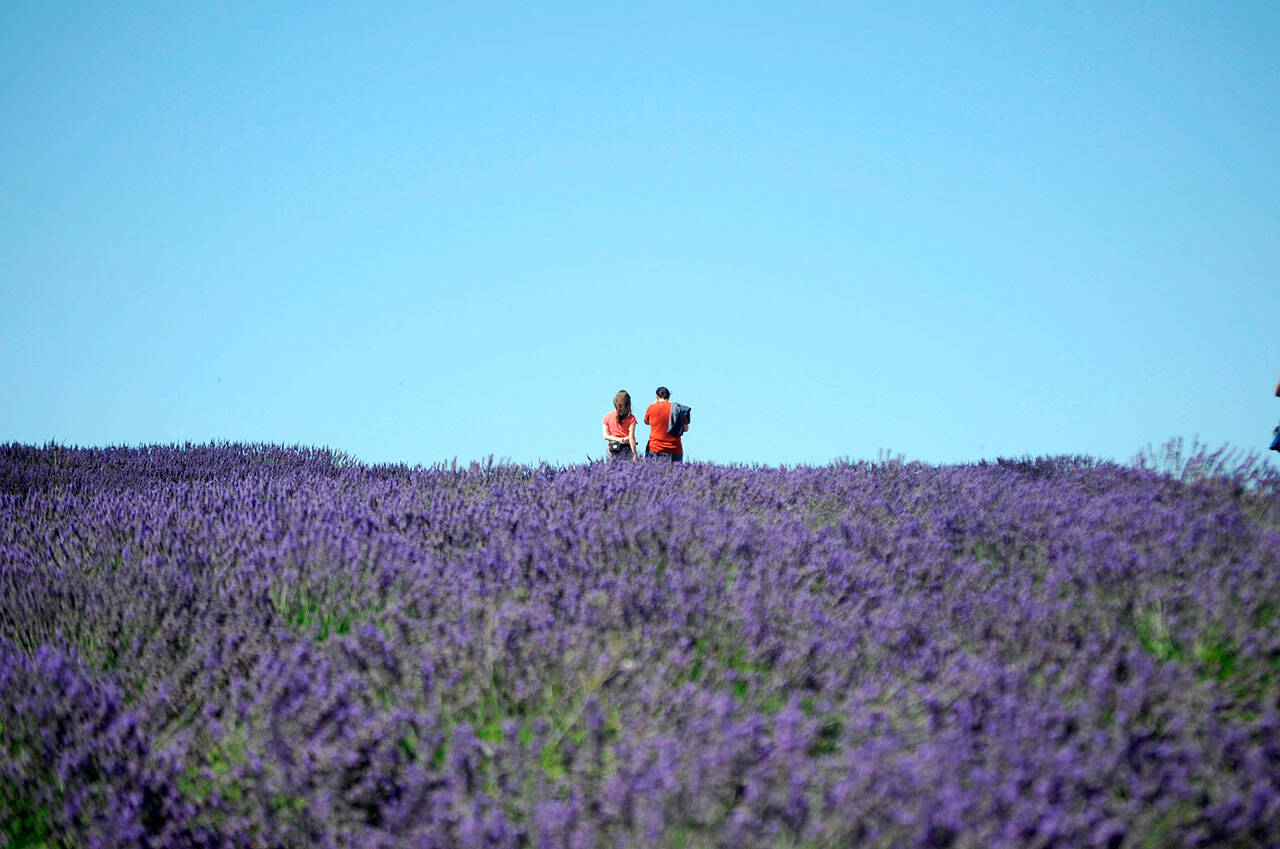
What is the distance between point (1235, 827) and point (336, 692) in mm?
1969

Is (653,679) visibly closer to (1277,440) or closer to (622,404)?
(1277,440)

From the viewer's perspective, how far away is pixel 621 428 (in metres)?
10.8

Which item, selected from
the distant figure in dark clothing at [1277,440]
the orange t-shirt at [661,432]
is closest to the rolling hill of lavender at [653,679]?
the distant figure in dark clothing at [1277,440]

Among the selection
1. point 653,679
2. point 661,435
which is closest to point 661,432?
point 661,435

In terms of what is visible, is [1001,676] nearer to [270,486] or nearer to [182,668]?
[182,668]

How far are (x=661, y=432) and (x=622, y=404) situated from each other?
19.8 inches

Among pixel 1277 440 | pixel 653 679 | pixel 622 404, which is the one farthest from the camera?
pixel 622 404

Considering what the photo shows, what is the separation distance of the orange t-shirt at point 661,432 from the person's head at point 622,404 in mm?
268

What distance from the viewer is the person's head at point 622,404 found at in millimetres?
10688

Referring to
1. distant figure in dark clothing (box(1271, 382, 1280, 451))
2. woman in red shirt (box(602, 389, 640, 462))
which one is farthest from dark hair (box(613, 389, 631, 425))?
distant figure in dark clothing (box(1271, 382, 1280, 451))

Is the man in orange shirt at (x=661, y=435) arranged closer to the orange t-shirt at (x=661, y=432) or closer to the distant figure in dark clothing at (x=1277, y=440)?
the orange t-shirt at (x=661, y=432)

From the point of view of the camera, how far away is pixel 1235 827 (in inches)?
77.4

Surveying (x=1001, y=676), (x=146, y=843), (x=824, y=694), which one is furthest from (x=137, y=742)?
(x=1001, y=676)

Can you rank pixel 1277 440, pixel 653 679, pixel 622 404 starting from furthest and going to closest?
pixel 622 404
pixel 1277 440
pixel 653 679
